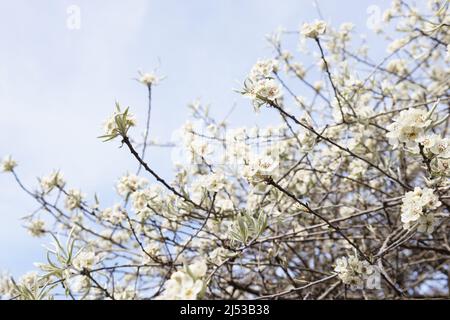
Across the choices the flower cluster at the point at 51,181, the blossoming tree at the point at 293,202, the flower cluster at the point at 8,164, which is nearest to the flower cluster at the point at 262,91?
the blossoming tree at the point at 293,202

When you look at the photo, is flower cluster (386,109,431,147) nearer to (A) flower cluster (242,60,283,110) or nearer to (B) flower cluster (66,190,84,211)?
(A) flower cluster (242,60,283,110)

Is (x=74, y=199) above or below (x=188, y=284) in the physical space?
above

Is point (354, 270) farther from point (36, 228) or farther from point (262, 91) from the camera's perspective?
point (36, 228)

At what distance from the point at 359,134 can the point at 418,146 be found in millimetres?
975

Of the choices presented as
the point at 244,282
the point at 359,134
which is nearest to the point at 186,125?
the point at 359,134

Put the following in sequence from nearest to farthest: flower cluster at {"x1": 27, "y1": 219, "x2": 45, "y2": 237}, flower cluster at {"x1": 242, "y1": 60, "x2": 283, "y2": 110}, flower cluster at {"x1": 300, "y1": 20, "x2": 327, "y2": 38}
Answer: flower cluster at {"x1": 242, "y1": 60, "x2": 283, "y2": 110}, flower cluster at {"x1": 300, "y1": 20, "x2": 327, "y2": 38}, flower cluster at {"x1": 27, "y1": 219, "x2": 45, "y2": 237}

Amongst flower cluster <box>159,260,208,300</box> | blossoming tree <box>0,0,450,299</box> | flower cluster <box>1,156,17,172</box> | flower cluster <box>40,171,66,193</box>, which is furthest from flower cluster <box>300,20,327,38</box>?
flower cluster <box>1,156,17,172</box>

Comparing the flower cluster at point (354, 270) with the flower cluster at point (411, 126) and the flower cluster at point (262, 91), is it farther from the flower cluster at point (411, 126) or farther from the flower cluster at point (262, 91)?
the flower cluster at point (262, 91)

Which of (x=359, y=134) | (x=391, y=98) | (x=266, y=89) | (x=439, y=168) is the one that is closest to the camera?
(x=439, y=168)

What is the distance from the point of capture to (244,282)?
10.2ft

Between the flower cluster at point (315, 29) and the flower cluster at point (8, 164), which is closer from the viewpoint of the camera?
the flower cluster at point (315, 29)

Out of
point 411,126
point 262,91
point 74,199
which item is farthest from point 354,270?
point 74,199

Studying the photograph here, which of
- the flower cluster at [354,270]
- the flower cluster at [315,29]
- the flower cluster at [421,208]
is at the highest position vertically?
the flower cluster at [315,29]
